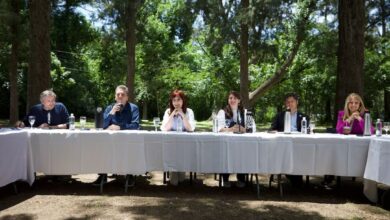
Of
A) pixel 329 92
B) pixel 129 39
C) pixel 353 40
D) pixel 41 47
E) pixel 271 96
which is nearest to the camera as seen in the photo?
pixel 353 40

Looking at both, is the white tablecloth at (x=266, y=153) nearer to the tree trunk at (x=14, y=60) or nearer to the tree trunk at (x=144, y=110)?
the tree trunk at (x=14, y=60)

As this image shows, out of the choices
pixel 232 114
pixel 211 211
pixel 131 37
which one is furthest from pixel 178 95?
pixel 131 37

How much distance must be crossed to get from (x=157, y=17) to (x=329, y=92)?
14.2 m

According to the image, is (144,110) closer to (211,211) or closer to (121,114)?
(121,114)

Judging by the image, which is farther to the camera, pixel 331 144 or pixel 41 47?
pixel 41 47

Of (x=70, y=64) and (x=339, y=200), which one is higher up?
(x=70, y=64)

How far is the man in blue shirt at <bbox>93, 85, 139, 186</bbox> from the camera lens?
20.1 ft

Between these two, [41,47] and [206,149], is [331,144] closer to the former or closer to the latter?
[206,149]

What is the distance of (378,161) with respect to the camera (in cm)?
486

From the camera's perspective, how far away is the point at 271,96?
3203 centimetres

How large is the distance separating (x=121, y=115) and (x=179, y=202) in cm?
174

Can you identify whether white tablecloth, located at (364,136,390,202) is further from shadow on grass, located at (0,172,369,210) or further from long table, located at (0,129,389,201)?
shadow on grass, located at (0,172,369,210)

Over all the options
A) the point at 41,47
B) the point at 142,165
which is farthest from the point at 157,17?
the point at 142,165

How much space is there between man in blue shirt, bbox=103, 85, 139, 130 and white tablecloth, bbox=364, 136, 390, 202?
10.2 feet
